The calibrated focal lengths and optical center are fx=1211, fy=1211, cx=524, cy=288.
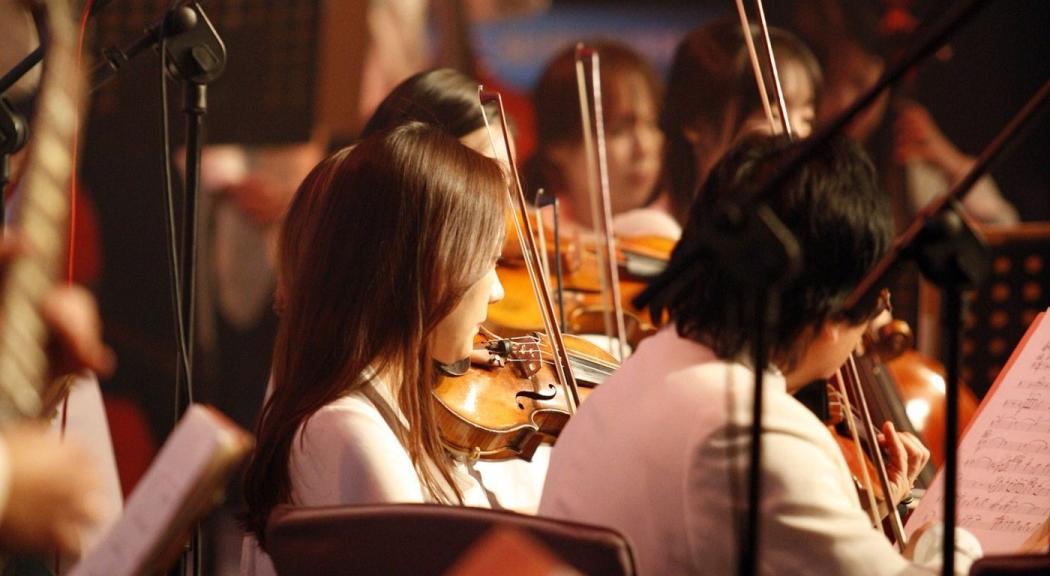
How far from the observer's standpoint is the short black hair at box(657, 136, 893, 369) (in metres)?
1.21

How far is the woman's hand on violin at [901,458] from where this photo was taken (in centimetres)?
161

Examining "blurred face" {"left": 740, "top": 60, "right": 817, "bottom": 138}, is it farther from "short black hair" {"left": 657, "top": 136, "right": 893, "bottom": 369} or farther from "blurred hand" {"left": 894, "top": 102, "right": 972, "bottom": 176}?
"short black hair" {"left": 657, "top": 136, "right": 893, "bottom": 369}

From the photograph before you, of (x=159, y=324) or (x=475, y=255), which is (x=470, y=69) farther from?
(x=475, y=255)

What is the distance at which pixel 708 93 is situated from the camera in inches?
138

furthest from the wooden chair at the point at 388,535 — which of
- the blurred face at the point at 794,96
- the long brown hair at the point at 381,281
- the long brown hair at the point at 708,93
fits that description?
the long brown hair at the point at 708,93

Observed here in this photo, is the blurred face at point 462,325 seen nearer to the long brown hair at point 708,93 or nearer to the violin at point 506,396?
the violin at point 506,396

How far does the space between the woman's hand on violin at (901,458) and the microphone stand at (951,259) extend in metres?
0.62

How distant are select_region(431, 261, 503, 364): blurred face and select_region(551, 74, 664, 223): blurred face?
1.94 metres

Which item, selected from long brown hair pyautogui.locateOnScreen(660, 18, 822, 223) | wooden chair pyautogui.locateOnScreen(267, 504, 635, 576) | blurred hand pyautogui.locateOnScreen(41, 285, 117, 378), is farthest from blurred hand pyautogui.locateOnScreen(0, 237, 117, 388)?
long brown hair pyautogui.locateOnScreen(660, 18, 822, 223)

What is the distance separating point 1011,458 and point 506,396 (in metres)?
0.74

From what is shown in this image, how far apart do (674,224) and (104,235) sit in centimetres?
183

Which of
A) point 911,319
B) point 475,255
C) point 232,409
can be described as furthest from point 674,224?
point 475,255

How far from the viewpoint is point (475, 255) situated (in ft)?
5.36

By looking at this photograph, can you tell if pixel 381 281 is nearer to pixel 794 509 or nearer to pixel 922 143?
pixel 794 509
